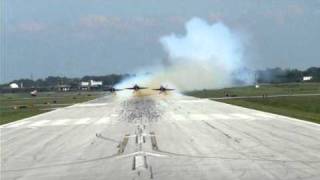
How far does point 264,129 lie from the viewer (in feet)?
101

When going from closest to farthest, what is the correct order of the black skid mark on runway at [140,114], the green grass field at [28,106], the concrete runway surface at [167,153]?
the concrete runway surface at [167,153] < the black skid mark on runway at [140,114] < the green grass field at [28,106]

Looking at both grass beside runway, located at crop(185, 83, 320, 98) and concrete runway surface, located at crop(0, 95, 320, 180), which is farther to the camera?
grass beside runway, located at crop(185, 83, 320, 98)

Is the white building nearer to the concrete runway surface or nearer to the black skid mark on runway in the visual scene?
the black skid mark on runway

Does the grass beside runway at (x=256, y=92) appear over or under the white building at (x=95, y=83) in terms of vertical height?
under

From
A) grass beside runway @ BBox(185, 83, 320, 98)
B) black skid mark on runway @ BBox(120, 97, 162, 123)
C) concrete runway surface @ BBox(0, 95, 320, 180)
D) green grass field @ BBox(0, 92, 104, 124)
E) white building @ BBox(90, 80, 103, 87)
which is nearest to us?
concrete runway surface @ BBox(0, 95, 320, 180)

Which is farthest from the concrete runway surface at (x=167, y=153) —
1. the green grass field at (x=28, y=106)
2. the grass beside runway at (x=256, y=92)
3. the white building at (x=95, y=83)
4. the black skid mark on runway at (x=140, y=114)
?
the white building at (x=95, y=83)

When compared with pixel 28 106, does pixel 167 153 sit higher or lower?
lower

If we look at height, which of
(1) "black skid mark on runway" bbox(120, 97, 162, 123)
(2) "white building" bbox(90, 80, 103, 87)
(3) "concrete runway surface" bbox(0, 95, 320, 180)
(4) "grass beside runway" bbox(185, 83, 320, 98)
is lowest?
(3) "concrete runway surface" bbox(0, 95, 320, 180)

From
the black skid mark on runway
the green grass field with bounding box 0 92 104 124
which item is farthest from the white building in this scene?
the black skid mark on runway

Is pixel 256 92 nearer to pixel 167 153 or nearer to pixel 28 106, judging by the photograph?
pixel 28 106

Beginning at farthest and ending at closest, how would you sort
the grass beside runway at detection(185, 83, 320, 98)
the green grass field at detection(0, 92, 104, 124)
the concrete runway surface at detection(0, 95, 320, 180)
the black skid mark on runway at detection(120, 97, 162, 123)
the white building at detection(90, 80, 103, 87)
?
the white building at detection(90, 80, 103, 87) → the grass beside runway at detection(185, 83, 320, 98) → the green grass field at detection(0, 92, 104, 124) → the black skid mark on runway at detection(120, 97, 162, 123) → the concrete runway surface at detection(0, 95, 320, 180)

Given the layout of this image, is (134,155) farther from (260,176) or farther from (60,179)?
(260,176)

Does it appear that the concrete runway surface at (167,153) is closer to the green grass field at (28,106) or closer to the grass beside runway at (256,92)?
the green grass field at (28,106)

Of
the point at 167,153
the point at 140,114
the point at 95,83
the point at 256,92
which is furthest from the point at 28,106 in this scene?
the point at 95,83
